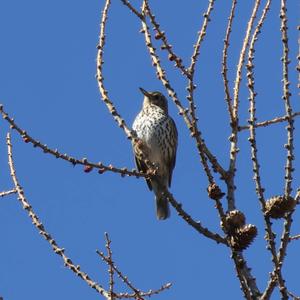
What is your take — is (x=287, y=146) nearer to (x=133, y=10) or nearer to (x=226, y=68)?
(x=226, y=68)

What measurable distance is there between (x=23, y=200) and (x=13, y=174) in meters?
0.17

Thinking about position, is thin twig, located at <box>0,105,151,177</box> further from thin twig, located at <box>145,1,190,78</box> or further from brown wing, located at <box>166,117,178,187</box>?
brown wing, located at <box>166,117,178,187</box>

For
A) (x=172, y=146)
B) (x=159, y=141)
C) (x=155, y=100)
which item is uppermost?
(x=155, y=100)

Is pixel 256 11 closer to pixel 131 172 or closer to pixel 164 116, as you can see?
pixel 131 172

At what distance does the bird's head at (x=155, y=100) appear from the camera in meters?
8.79

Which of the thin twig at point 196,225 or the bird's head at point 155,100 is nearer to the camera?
the thin twig at point 196,225

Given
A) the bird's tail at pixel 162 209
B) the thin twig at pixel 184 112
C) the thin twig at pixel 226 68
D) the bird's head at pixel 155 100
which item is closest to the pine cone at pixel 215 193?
the thin twig at pixel 184 112

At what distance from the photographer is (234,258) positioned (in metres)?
3.06

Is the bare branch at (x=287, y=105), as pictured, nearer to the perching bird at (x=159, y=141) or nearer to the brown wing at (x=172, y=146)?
the perching bird at (x=159, y=141)

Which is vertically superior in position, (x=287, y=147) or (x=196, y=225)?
(x=287, y=147)

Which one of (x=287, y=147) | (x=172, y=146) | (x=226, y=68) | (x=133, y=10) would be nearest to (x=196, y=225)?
(x=287, y=147)

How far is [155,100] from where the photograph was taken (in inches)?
348

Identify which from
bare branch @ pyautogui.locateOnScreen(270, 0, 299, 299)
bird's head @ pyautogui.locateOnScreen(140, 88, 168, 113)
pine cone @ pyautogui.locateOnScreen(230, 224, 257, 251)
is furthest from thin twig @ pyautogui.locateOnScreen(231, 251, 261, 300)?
bird's head @ pyautogui.locateOnScreen(140, 88, 168, 113)

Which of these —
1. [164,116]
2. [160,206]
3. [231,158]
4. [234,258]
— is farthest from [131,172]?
[164,116]
